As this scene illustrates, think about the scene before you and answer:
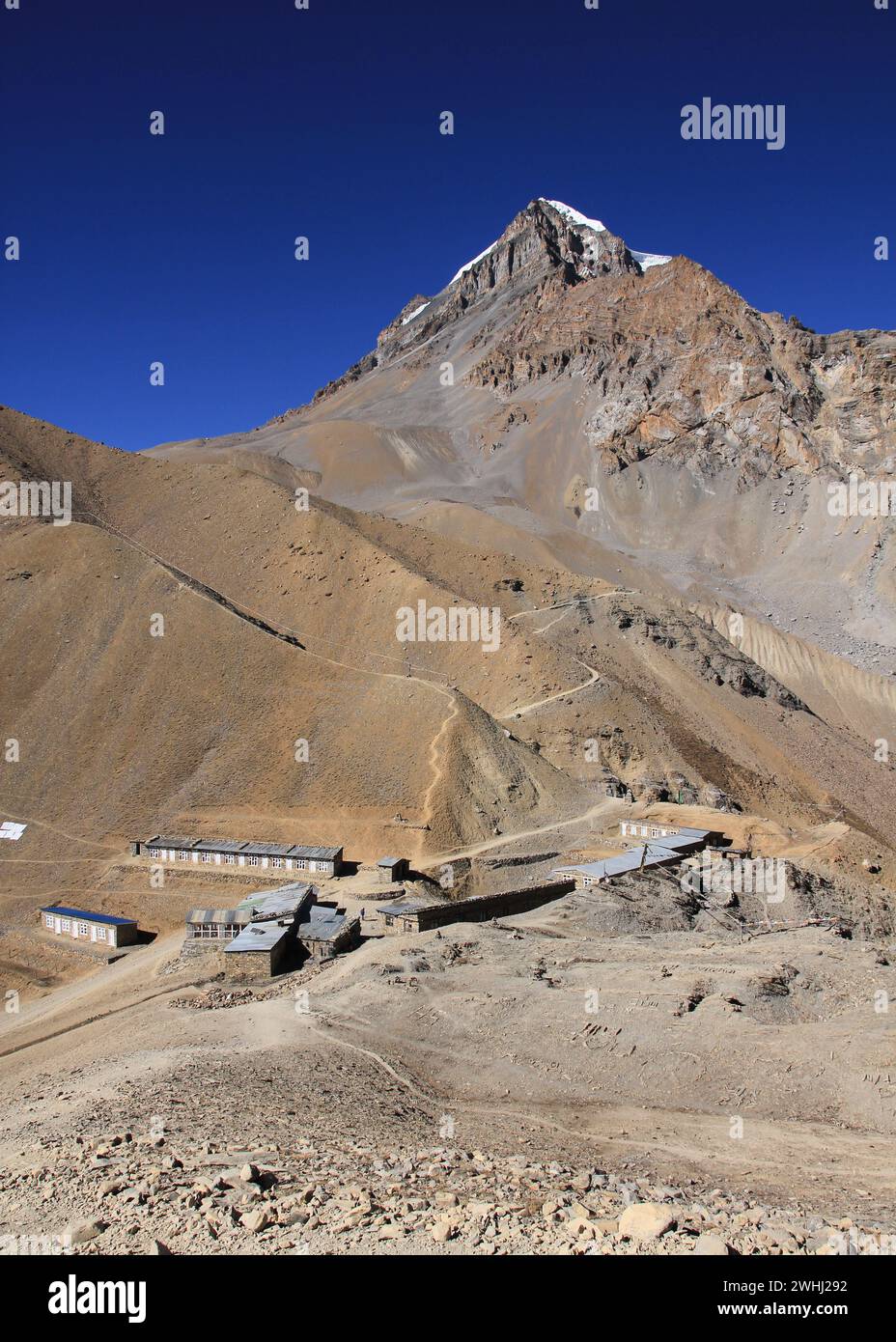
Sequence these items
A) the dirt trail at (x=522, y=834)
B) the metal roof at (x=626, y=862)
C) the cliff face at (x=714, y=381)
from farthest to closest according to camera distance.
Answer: the cliff face at (x=714, y=381) → the dirt trail at (x=522, y=834) → the metal roof at (x=626, y=862)

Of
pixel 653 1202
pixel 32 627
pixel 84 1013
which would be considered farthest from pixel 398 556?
pixel 653 1202

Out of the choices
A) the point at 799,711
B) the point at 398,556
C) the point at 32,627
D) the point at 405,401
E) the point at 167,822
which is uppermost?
the point at 405,401

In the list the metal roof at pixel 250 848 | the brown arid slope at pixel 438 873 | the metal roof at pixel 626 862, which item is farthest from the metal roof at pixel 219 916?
the metal roof at pixel 626 862

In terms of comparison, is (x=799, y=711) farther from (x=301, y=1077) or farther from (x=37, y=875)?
(x=301, y=1077)

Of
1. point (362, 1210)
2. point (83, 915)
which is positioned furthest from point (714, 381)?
point (362, 1210)

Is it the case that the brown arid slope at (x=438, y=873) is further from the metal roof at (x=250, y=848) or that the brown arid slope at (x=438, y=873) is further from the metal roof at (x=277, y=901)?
the metal roof at (x=277, y=901)

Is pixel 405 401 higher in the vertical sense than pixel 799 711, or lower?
higher
